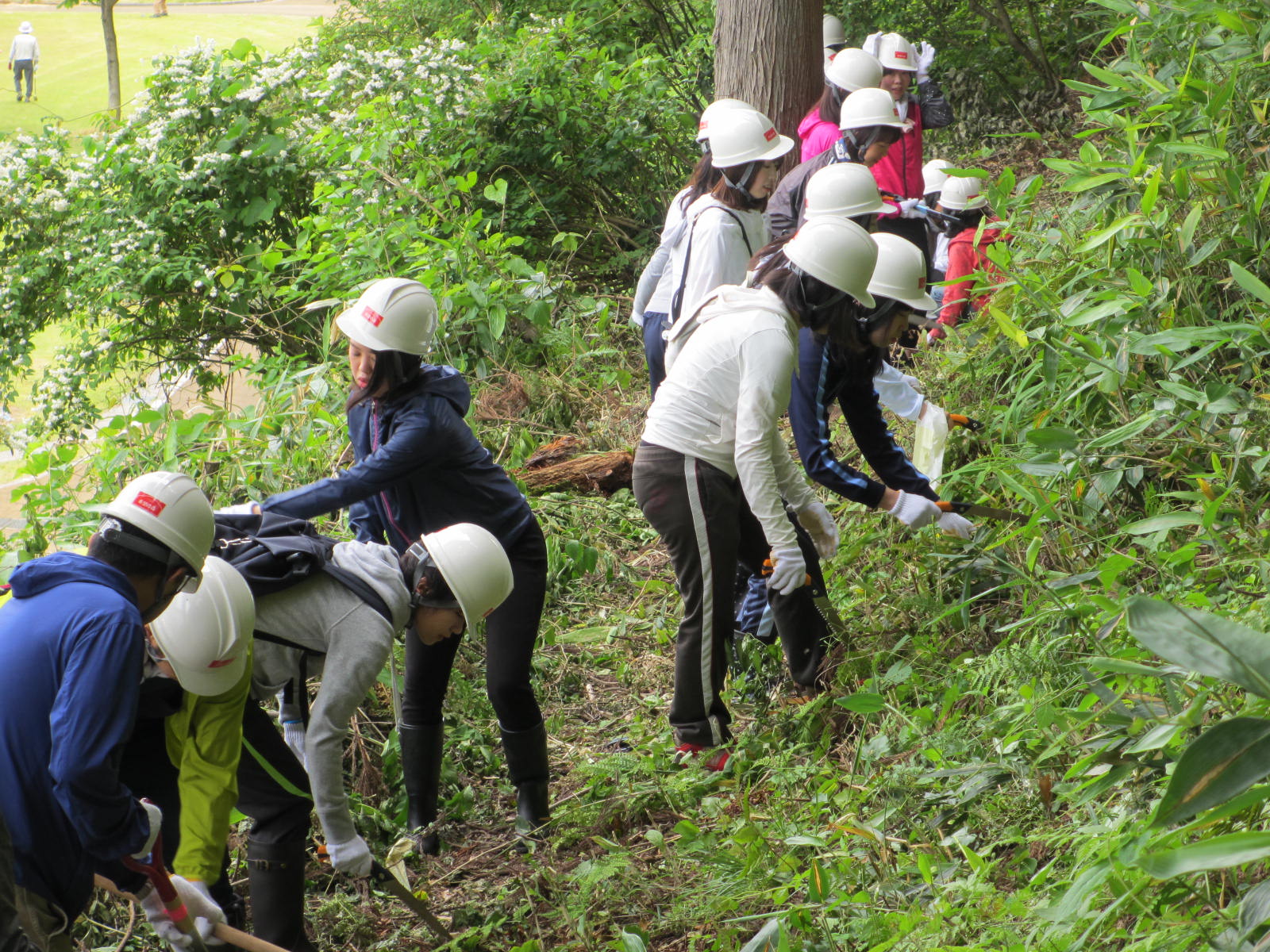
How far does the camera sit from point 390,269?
6352mm

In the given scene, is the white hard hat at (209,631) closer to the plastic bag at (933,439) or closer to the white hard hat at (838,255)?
the white hard hat at (838,255)

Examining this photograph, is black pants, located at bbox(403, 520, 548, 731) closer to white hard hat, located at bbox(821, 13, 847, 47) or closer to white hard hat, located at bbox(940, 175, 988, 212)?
white hard hat, located at bbox(940, 175, 988, 212)

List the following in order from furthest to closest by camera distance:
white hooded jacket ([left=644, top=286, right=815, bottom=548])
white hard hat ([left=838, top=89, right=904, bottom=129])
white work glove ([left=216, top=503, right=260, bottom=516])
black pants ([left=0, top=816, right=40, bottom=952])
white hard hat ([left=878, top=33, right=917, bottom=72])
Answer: white hard hat ([left=878, top=33, right=917, bottom=72]) → white hard hat ([left=838, top=89, right=904, bottom=129]) → white hooded jacket ([left=644, top=286, right=815, bottom=548]) → white work glove ([left=216, top=503, right=260, bottom=516]) → black pants ([left=0, top=816, right=40, bottom=952])

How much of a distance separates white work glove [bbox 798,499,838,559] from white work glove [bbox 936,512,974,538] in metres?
0.35

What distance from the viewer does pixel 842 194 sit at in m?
4.60

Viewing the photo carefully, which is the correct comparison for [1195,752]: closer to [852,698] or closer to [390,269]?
[852,698]

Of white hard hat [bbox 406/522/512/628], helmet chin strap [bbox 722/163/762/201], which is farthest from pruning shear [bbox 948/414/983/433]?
white hard hat [bbox 406/522/512/628]

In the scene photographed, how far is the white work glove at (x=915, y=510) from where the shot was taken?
12.3 ft

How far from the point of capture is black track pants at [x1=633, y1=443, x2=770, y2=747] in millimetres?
3512

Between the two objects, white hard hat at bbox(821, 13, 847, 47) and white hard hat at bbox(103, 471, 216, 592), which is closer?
white hard hat at bbox(103, 471, 216, 592)

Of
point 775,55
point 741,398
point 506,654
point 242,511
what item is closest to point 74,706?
point 242,511

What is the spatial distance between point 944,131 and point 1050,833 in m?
9.18

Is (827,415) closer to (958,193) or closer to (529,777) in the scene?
(529,777)

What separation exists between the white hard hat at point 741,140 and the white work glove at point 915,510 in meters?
1.58
